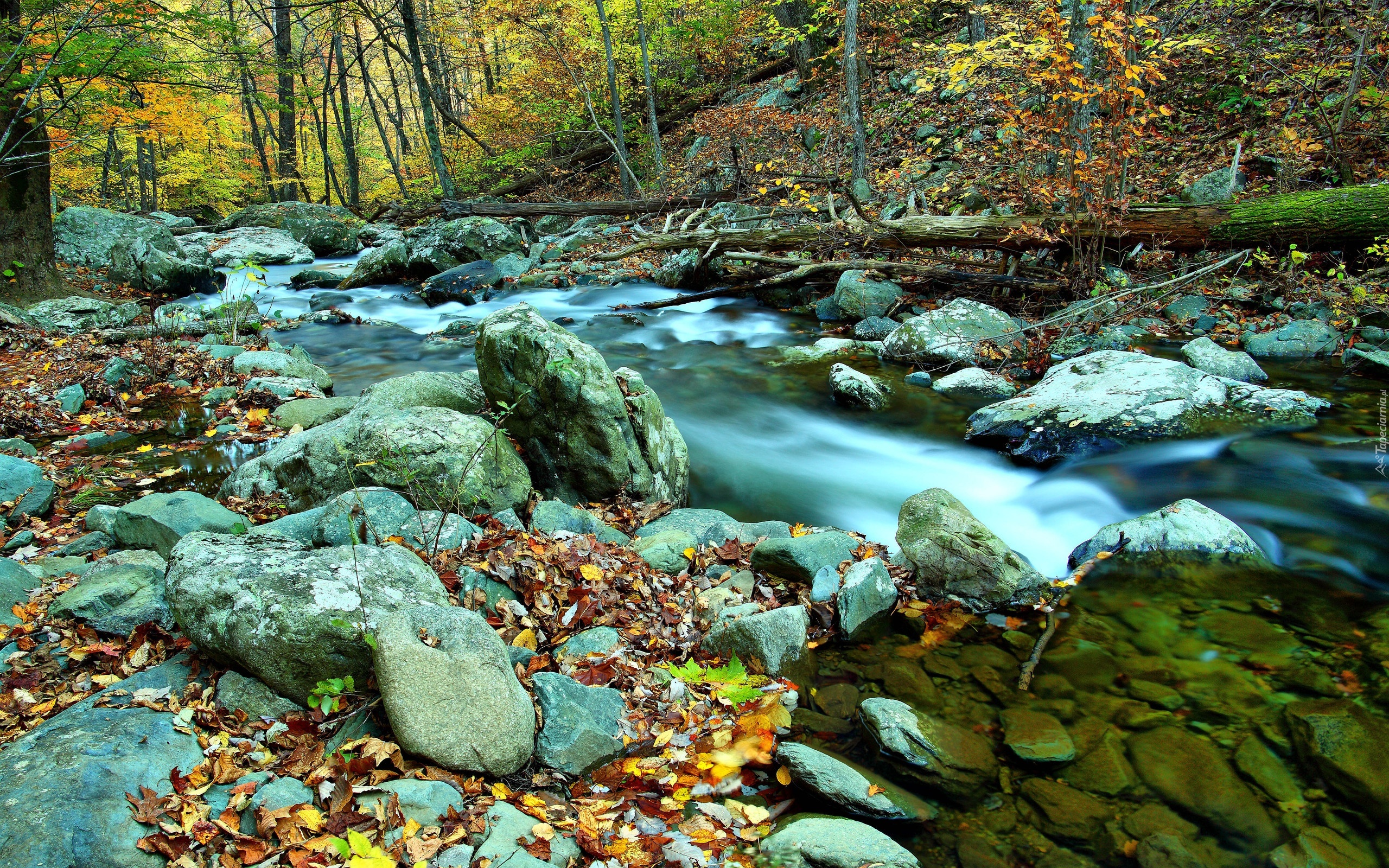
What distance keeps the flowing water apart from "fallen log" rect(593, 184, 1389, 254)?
75.4 inches

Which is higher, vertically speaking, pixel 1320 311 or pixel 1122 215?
pixel 1122 215

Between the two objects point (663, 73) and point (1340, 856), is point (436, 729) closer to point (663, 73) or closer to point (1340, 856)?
point (1340, 856)

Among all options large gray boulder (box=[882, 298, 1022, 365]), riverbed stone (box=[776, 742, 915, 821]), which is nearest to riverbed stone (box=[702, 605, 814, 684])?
riverbed stone (box=[776, 742, 915, 821])

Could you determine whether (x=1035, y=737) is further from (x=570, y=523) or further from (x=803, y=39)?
(x=803, y=39)

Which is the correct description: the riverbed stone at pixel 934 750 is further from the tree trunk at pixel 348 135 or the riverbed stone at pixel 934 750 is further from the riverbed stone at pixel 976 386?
the tree trunk at pixel 348 135

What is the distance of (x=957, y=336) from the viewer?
904 centimetres

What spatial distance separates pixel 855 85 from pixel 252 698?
539 inches

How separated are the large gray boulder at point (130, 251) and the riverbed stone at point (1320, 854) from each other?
630 inches

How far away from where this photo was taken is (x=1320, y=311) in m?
8.55

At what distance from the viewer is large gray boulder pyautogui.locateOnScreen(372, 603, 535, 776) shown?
276cm

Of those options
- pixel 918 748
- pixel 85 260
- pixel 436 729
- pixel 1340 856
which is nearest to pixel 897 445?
pixel 918 748

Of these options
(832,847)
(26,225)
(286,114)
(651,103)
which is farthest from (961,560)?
(286,114)

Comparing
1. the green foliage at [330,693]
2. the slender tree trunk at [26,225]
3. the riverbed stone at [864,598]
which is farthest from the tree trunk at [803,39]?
the green foliage at [330,693]

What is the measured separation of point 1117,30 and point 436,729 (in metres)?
9.08
